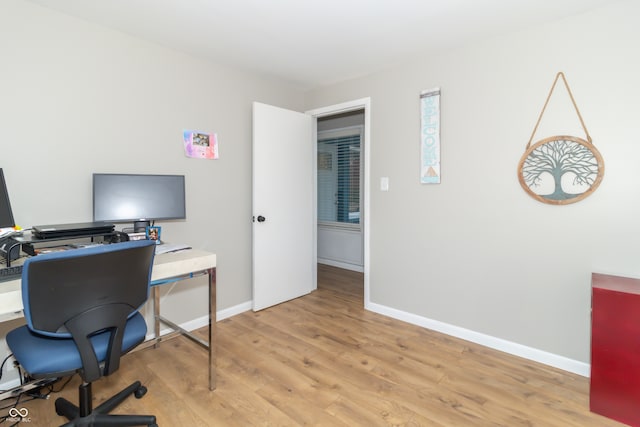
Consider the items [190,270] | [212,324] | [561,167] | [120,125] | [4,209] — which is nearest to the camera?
[4,209]

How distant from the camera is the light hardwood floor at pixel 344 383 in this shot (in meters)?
1.76

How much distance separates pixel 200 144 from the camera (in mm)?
2836

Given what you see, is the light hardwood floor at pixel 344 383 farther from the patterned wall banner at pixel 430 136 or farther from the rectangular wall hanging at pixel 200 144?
the rectangular wall hanging at pixel 200 144

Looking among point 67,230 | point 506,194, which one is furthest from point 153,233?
point 506,194

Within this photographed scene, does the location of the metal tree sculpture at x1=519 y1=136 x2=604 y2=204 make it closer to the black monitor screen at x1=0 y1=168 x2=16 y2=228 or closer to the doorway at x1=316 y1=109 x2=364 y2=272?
the doorway at x1=316 y1=109 x2=364 y2=272

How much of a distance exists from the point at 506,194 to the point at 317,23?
183cm

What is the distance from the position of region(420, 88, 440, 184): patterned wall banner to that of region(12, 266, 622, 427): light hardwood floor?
1.35 m

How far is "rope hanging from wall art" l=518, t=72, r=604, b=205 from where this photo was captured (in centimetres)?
211

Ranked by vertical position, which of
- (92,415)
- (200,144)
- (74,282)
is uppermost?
(200,144)

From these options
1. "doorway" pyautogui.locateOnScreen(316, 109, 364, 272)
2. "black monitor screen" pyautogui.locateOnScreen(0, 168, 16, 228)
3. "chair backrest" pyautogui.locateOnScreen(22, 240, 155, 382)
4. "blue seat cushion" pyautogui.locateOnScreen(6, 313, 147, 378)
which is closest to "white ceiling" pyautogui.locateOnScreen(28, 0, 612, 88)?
"black monitor screen" pyautogui.locateOnScreen(0, 168, 16, 228)

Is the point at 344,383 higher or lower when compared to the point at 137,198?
lower

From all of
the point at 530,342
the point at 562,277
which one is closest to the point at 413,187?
the point at 562,277

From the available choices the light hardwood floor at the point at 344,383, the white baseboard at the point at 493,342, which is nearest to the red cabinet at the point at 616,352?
the light hardwood floor at the point at 344,383

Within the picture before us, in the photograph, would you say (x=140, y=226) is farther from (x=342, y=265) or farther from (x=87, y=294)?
(x=342, y=265)
